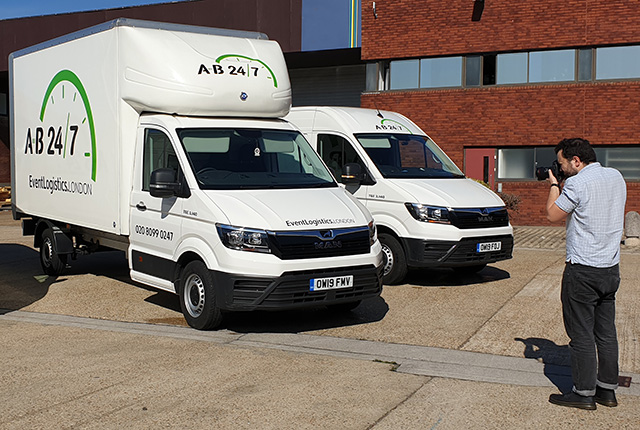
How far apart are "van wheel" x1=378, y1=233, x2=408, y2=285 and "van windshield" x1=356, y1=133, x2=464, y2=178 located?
2.99 ft

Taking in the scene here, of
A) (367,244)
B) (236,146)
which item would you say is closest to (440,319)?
(367,244)

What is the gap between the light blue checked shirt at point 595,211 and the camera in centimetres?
546

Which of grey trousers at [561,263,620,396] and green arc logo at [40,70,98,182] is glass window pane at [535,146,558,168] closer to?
green arc logo at [40,70,98,182]

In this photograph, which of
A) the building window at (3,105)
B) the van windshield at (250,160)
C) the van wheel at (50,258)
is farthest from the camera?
the building window at (3,105)

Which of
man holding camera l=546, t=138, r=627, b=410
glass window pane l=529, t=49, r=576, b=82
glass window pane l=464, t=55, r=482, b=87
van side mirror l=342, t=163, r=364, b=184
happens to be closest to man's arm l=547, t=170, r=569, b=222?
man holding camera l=546, t=138, r=627, b=410

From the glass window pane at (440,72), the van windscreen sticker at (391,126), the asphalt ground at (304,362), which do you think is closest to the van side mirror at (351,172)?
the van windscreen sticker at (391,126)

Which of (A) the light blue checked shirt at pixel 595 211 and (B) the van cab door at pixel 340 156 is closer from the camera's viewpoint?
(A) the light blue checked shirt at pixel 595 211

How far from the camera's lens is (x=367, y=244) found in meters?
8.06

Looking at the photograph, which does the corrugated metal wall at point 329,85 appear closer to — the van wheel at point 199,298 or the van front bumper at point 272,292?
the van wheel at point 199,298

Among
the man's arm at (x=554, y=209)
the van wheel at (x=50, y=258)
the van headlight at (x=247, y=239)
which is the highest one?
the man's arm at (x=554, y=209)

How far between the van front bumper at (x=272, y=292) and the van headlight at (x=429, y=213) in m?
2.86

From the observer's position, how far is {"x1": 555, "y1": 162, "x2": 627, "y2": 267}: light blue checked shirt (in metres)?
5.46

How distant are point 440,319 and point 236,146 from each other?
2.91 m

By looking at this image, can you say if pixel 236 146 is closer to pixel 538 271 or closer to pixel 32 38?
pixel 538 271
